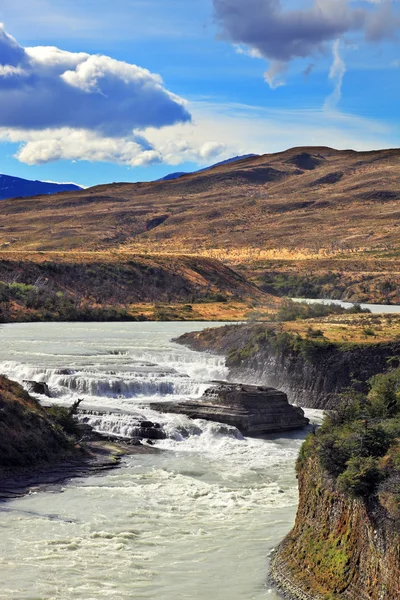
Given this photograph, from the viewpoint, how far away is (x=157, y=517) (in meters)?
22.4

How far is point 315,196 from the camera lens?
199750 mm

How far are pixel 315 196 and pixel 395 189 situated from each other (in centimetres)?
1857

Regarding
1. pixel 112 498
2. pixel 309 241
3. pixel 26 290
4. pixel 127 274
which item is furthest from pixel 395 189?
pixel 112 498

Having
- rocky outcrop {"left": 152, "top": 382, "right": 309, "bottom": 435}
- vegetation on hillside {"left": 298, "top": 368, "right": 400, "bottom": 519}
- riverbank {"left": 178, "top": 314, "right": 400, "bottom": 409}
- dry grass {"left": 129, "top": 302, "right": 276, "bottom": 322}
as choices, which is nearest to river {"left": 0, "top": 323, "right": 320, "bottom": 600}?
rocky outcrop {"left": 152, "top": 382, "right": 309, "bottom": 435}

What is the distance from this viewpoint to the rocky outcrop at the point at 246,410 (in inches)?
1352

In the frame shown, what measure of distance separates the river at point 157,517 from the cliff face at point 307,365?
2.16 metres

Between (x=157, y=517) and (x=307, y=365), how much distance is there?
2087 cm

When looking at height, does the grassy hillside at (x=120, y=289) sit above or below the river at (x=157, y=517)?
above

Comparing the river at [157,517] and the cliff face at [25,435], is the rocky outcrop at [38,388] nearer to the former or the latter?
the river at [157,517]

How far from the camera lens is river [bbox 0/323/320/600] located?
58.6ft

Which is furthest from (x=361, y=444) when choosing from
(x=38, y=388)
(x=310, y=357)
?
(x=310, y=357)

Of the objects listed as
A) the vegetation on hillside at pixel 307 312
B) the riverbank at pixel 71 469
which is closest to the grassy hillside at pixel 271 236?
the vegetation on hillside at pixel 307 312

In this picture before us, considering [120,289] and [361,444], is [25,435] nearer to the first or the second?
[361,444]

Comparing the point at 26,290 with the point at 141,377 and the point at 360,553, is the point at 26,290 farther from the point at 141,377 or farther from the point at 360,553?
the point at 360,553
